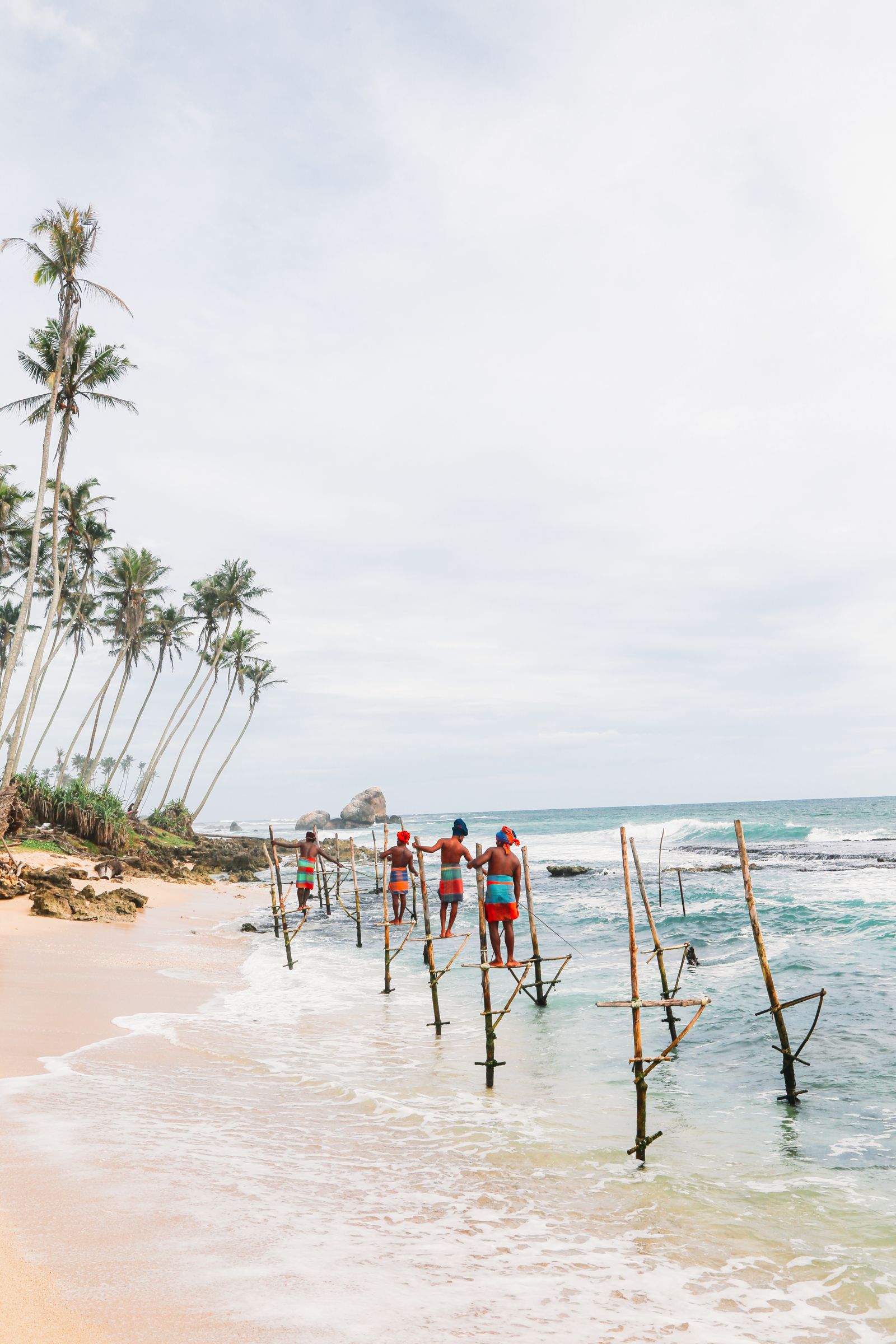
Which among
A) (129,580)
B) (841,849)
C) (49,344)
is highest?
(49,344)

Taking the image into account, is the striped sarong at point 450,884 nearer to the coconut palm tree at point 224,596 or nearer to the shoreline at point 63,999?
the shoreline at point 63,999

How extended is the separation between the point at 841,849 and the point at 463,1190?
4742 cm

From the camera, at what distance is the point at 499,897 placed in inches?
469

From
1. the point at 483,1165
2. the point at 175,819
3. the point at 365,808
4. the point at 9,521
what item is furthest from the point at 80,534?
the point at 365,808

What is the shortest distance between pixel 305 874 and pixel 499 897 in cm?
1027

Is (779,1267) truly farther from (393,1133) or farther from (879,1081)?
(879,1081)

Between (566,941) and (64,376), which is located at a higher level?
(64,376)

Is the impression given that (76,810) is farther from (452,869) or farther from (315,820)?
(315,820)

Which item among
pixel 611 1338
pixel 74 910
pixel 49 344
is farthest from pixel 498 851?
pixel 49 344

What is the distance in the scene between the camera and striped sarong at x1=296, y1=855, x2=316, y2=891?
20.5m

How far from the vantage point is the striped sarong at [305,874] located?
20547 mm

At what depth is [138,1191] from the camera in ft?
16.9

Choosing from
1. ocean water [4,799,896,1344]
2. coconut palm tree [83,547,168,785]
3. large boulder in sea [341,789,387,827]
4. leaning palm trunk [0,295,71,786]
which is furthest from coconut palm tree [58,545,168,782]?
large boulder in sea [341,789,387,827]

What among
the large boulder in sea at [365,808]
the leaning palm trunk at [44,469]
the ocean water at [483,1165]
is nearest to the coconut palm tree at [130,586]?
the leaning palm trunk at [44,469]
